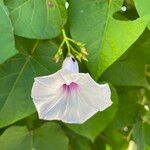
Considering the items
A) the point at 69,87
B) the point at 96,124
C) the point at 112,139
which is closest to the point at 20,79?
the point at 69,87

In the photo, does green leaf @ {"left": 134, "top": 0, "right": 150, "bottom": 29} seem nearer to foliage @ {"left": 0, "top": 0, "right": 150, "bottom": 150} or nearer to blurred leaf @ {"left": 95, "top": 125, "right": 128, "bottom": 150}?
foliage @ {"left": 0, "top": 0, "right": 150, "bottom": 150}

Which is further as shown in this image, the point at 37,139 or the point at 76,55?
the point at 37,139

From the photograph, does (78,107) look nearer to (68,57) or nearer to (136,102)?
(68,57)

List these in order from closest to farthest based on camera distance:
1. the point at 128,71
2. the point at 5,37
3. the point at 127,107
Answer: the point at 5,37, the point at 128,71, the point at 127,107

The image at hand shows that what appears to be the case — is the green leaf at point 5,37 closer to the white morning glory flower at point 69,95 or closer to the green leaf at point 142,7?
the white morning glory flower at point 69,95

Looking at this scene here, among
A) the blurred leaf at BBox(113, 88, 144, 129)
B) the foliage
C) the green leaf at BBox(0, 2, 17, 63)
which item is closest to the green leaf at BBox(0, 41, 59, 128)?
the foliage

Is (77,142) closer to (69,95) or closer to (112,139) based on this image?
(112,139)

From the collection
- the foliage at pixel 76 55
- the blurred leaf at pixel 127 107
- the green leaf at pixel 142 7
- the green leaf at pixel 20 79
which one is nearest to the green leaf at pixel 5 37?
the foliage at pixel 76 55
